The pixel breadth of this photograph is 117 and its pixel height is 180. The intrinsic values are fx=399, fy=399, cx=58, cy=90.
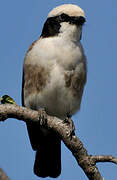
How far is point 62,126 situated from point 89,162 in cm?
54


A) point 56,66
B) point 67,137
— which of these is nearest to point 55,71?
point 56,66

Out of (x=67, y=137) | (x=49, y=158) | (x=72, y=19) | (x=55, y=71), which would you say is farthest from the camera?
(x=49, y=158)

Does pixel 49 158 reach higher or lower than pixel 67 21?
lower

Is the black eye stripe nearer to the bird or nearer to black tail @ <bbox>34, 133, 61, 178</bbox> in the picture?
the bird

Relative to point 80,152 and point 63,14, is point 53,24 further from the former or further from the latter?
point 80,152

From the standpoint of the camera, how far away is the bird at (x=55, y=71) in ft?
17.6

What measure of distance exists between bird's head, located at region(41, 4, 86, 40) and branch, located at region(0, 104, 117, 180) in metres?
1.57

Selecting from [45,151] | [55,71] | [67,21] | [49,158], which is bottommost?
[49,158]

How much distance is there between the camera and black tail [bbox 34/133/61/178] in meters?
5.77

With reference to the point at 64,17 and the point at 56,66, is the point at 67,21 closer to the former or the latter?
the point at 64,17

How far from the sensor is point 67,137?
4219mm

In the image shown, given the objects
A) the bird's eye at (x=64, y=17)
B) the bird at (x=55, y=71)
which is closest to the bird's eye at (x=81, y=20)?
the bird at (x=55, y=71)

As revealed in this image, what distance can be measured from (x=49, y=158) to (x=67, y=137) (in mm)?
1759

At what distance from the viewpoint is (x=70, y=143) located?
4.20m
